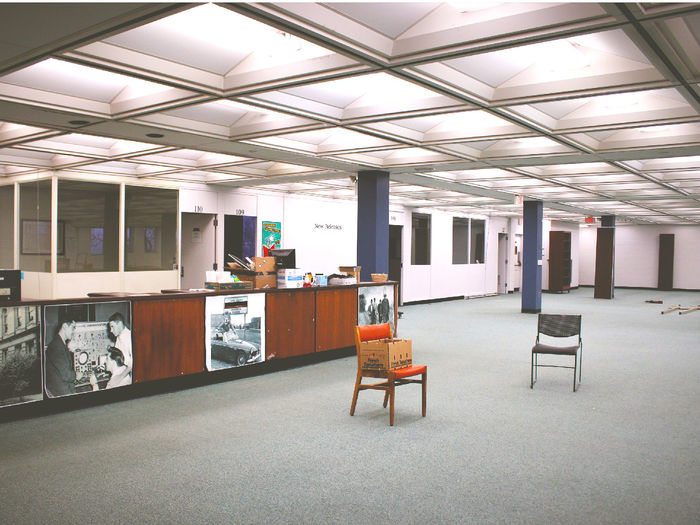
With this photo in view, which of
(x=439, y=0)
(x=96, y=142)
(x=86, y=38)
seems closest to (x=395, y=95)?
(x=439, y=0)

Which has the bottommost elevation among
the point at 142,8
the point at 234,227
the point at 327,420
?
the point at 327,420

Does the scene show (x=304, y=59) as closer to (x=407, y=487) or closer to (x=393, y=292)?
(x=407, y=487)

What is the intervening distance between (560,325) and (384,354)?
3.19m

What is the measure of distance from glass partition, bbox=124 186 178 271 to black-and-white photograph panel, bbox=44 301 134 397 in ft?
17.0

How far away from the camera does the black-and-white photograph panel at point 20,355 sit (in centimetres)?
504

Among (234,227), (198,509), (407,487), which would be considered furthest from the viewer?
(234,227)

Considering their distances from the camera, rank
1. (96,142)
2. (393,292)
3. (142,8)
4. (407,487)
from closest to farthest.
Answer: (142,8), (407,487), (96,142), (393,292)

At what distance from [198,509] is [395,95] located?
4.12m

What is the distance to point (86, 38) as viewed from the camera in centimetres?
366

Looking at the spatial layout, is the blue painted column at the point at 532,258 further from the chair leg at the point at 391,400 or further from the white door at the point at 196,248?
the chair leg at the point at 391,400

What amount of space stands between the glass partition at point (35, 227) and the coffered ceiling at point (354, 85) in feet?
2.84

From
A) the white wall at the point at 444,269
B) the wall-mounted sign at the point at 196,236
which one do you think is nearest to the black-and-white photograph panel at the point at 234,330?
the wall-mounted sign at the point at 196,236

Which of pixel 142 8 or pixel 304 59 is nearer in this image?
pixel 142 8

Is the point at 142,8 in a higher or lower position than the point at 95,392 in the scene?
higher
